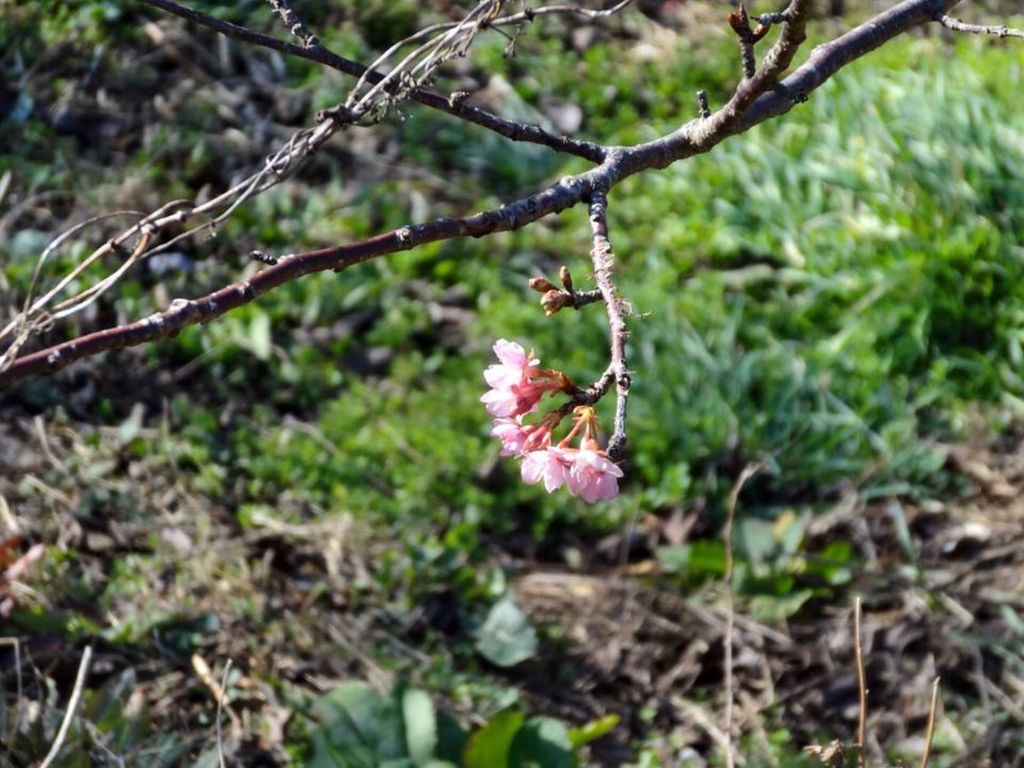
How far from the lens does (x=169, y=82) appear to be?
486 centimetres

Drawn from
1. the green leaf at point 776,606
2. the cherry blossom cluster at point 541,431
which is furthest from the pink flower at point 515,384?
the green leaf at point 776,606

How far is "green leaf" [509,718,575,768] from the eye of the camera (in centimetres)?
250

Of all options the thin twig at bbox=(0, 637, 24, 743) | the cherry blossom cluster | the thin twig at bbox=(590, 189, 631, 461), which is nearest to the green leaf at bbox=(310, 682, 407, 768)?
→ the thin twig at bbox=(0, 637, 24, 743)

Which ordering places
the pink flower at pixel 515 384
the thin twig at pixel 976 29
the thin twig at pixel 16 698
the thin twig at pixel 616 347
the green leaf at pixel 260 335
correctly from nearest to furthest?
1. the thin twig at pixel 616 347
2. the pink flower at pixel 515 384
3. the thin twig at pixel 976 29
4. the thin twig at pixel 16 698
5. the green leaf at pixel 260 335

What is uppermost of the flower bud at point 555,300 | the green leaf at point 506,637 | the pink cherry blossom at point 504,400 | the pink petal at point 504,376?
the flower bud at point 555,300

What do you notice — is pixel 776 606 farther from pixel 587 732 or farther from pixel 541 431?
pixel 541 431

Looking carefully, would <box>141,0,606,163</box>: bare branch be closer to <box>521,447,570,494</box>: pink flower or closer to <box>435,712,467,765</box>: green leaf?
<box>521,447,570,494</box>: pink flower

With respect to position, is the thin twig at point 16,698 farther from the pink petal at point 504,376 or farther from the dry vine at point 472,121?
the pink petal at point 504,376

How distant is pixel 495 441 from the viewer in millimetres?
3645

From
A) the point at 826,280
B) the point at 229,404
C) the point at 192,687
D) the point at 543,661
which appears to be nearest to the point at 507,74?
the point at 826,280

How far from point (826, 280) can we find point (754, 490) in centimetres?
84

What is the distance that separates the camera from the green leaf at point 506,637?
3105mm

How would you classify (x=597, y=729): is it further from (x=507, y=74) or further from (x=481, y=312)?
(x=507, y=74)

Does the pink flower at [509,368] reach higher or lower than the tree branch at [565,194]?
lower
